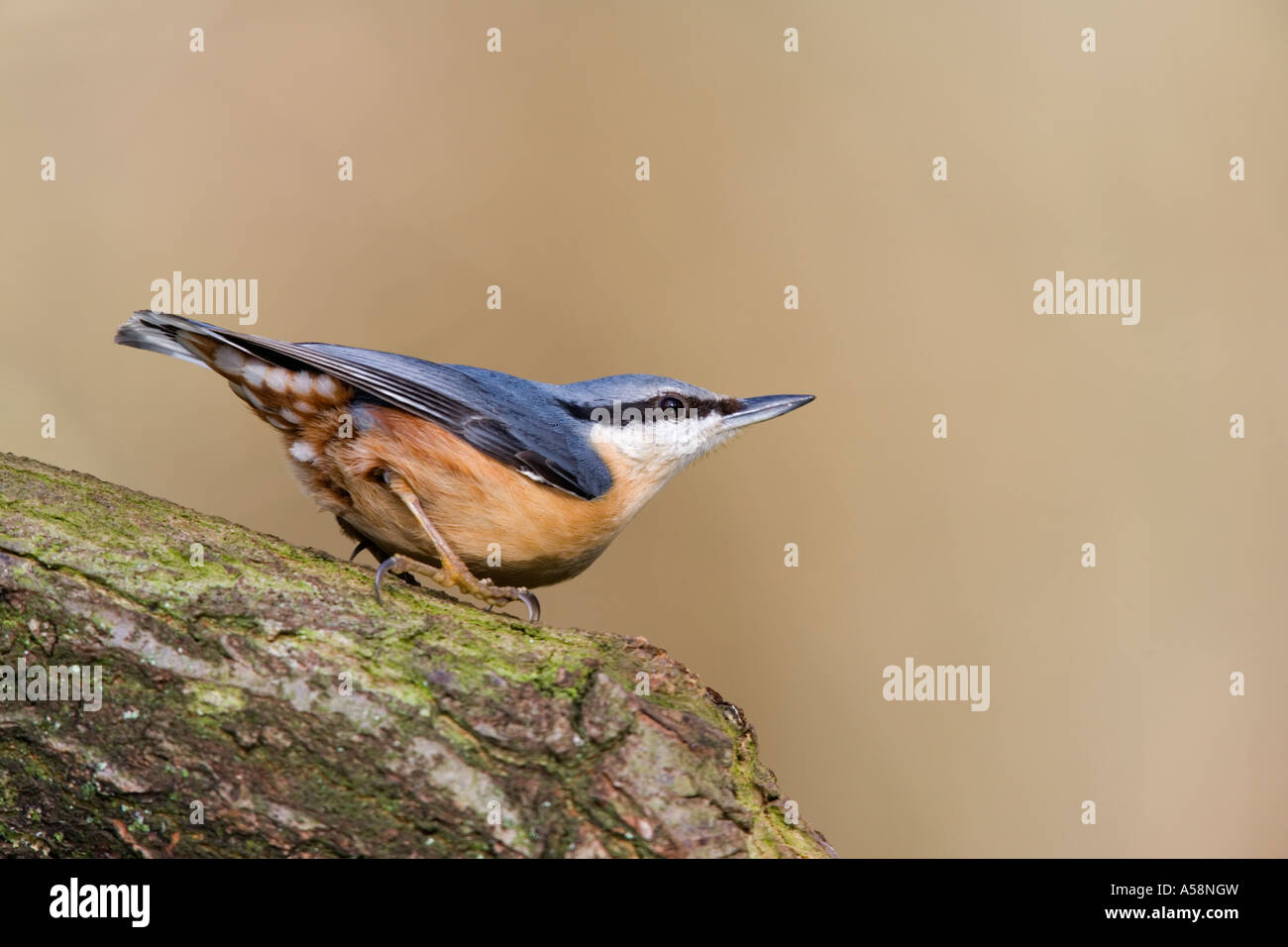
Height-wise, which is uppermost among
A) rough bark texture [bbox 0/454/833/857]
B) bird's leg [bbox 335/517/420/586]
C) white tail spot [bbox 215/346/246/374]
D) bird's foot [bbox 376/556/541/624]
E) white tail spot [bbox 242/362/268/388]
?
white tail spot [bbox 215/346/246/374]

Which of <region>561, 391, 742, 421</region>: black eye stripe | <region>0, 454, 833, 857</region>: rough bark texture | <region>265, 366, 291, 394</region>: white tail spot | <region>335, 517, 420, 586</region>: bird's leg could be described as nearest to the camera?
<region>0, 454, 833, 857</region>: rough bark texture

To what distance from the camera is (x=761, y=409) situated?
134 inches

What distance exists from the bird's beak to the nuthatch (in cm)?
47

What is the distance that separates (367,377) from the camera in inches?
113

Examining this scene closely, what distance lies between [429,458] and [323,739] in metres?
1.08

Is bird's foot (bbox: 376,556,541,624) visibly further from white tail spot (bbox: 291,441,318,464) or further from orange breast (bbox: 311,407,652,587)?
white tail spot (bbox: 291,441,318,464)

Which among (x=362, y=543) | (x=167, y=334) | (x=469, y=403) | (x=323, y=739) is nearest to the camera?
(x=323, y=739)

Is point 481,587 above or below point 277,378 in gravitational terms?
below

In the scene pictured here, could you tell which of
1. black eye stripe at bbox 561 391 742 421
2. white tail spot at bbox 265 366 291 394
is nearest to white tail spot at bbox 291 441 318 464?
white tail spot at bbox 265 366 291 394

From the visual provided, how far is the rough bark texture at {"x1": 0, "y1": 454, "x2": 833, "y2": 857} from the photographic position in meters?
1.89

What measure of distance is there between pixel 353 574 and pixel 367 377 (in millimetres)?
682

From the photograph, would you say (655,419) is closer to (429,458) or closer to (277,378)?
(429,458)

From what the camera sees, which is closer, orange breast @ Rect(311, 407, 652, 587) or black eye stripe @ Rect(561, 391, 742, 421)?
orange breast @ Rect(311, 407, 652, 587)

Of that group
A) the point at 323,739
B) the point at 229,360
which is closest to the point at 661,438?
the point at 229,360
